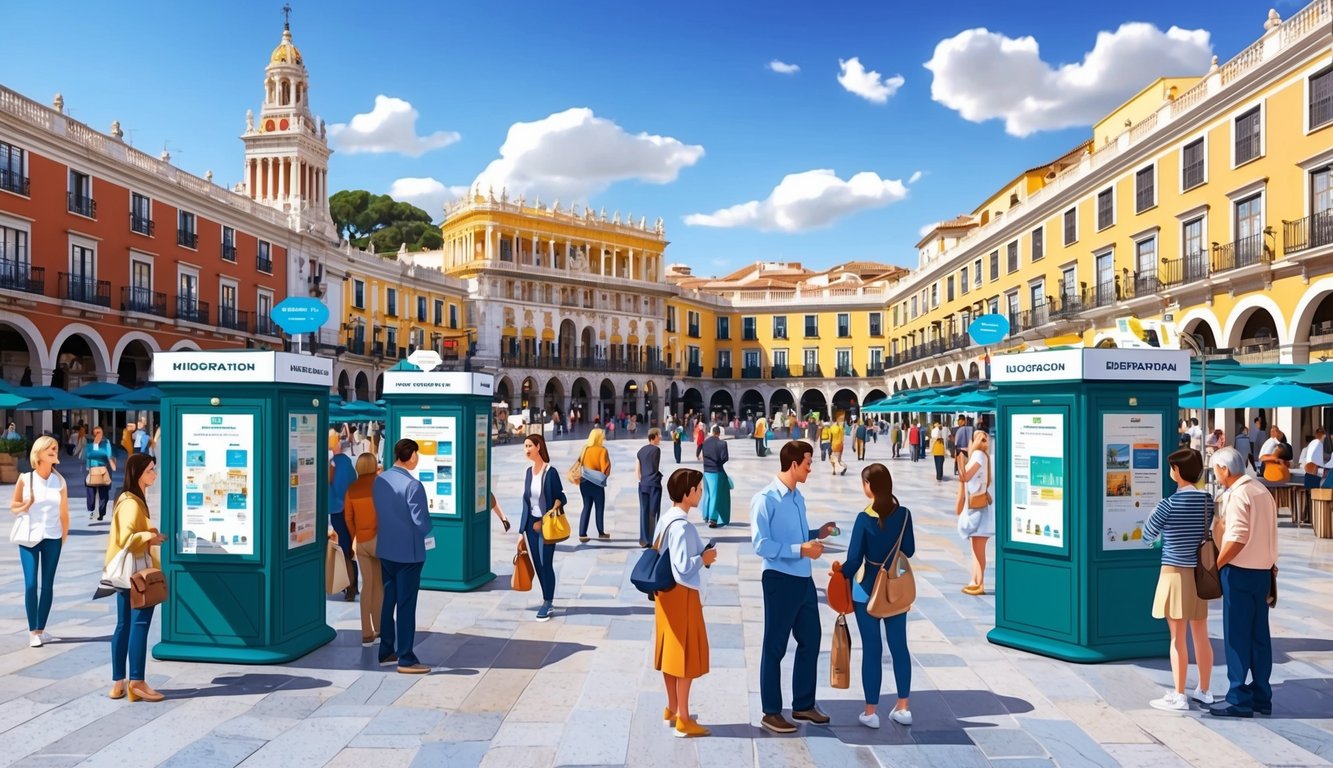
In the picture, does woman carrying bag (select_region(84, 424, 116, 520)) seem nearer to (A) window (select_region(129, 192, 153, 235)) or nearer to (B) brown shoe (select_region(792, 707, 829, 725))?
(B) brown shoe (select_region(792, 707, 829, 725))

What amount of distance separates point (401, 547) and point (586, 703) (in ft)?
5.45

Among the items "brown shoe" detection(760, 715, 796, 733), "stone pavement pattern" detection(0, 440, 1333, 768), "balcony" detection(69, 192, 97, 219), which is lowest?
"stone pavement pattern" detection(0, 440, 1333, 768)

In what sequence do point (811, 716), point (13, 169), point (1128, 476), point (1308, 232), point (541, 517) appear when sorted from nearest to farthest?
point (811, 716)
point (1128, 476)
point (541, 517)
point (1308, 232)
point (13, 169)

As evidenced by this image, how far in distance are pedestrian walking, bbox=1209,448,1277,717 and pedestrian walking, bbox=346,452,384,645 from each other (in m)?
5.66

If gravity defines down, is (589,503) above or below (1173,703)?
above

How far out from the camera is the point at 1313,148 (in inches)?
812

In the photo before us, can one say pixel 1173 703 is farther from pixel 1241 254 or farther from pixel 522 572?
pixel 1241 254

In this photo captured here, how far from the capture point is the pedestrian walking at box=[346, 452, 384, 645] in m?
6.87

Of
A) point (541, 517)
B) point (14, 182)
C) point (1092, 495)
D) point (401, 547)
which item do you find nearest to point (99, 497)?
point (541, 517)

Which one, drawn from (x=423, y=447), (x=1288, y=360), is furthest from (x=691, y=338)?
(x=423, y=447)

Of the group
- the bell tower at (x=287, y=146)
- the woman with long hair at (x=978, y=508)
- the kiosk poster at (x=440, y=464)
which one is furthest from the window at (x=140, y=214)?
the woman with long hair at (x=978, y=508)

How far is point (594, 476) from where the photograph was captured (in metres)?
11.5

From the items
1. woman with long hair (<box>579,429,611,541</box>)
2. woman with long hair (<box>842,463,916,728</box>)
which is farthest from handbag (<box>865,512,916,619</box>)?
woman with long hair (<box>579,429,611,541</box>)

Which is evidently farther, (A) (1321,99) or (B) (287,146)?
(B) (287,146)
